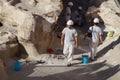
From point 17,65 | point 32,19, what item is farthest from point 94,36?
point 17,65

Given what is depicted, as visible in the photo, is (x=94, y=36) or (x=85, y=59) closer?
(x=85, y=59)

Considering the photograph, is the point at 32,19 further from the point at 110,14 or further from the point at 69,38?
the point at 110,14

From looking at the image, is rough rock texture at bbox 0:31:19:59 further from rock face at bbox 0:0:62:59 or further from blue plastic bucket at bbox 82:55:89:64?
blue plastic bucket at bbox 82:55:89:64

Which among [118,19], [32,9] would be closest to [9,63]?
[32,9]

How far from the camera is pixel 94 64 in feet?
47.2

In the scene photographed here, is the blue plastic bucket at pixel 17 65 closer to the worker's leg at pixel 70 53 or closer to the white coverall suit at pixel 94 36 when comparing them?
the worker's leg at pixel 70 53

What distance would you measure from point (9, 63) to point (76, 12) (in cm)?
733

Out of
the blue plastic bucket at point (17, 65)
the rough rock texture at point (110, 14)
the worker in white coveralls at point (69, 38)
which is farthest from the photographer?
the rough rock texture at point (110, 14)

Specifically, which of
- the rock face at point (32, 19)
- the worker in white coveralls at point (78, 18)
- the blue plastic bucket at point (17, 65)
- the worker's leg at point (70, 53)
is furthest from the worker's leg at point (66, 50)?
the worker in white coveralls at point (78, 18)

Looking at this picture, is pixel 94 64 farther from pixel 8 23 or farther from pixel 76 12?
pixel 76 12

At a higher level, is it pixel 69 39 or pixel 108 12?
pixel 108 12

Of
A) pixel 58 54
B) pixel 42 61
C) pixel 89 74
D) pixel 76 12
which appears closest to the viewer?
pixel 89 74

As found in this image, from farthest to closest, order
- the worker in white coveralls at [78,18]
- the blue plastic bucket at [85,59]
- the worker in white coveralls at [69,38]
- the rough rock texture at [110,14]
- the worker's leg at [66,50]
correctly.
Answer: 1. the worker in white coveralls at [78,18]
2. the rough rock texture at [110,14]
3. the blue plastic bucket at [85,59]
4. the worker's leg at [66,50]
5. the worker in white coveralls at [69,38]

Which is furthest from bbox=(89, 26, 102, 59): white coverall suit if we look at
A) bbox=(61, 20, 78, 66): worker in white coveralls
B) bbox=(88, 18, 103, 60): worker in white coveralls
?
bbox=(61, 20, 78, 66): worker in white coveralls
